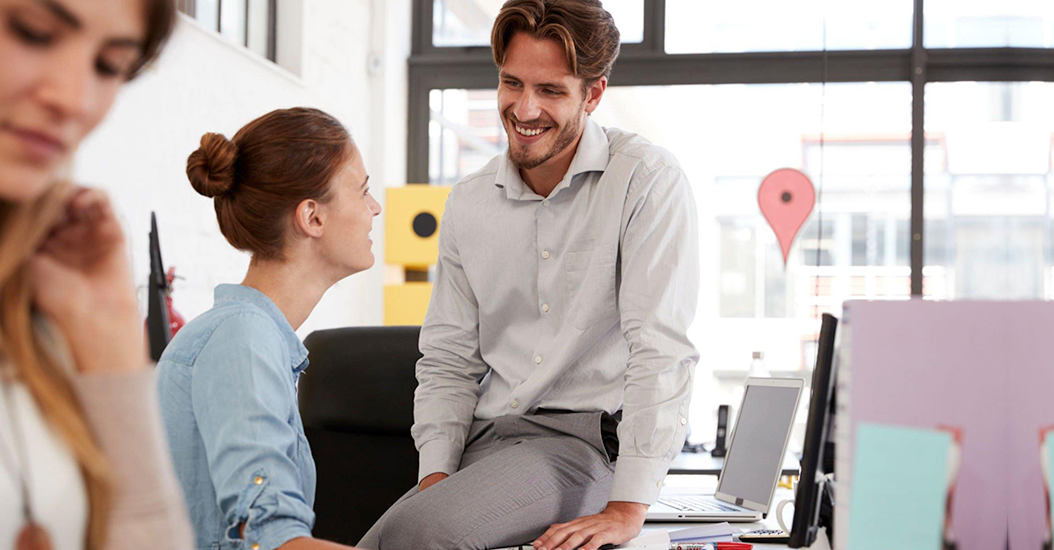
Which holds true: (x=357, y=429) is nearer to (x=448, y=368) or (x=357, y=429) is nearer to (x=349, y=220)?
(x=448, y=368)

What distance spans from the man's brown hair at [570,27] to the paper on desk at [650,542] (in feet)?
2.68

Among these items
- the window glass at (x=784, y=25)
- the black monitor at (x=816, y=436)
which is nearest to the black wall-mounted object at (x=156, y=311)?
the black monitor at (x=816, y=436)

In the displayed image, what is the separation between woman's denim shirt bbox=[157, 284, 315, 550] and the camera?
0.98 m

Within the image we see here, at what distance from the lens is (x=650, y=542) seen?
1346 mm

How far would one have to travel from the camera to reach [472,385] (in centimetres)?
183

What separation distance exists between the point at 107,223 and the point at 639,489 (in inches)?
46.2

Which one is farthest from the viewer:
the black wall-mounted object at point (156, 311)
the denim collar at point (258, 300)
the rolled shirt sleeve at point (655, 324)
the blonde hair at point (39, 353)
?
the black wall-mounted object at point (156, 311)

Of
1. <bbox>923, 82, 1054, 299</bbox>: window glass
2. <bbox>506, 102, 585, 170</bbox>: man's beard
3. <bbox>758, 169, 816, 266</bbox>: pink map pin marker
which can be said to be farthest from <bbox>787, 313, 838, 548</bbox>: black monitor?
<bbox>923, 82, 1054, 299</bbox>: window glass

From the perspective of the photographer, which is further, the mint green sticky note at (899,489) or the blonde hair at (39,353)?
the mint green sticky note at (899,489)

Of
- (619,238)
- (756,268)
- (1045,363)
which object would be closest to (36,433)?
(1045,363)

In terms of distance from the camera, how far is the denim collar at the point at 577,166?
68.6 inches

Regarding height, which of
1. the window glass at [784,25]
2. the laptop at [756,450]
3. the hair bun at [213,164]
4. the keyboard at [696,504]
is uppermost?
the window glass at [784,25]

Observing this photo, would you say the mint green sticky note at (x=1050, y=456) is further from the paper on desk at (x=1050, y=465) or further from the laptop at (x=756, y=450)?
the laptop at (x=756, y=450)

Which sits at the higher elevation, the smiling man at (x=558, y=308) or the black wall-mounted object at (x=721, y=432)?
the smiling man at (x=558, y=308)
